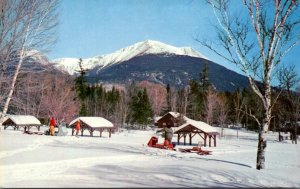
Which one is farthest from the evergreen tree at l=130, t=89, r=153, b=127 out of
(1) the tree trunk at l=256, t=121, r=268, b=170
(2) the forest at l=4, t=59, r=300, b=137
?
(1) the tree trunk at l=256, t=121, r=268, b=170

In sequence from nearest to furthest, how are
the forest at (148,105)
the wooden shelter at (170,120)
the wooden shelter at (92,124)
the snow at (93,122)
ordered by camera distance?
the wooden shelter at (92,124), the snow at (93,122), the forest at (148,105), the wooden shelter at (170,120)

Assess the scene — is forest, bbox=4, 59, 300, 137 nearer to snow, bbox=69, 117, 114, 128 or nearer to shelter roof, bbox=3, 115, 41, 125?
shelter roof, bbox=3, 115, 41, 125

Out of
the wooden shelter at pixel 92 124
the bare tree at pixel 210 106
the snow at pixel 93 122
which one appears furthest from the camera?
the bare tree at pixel 210 106

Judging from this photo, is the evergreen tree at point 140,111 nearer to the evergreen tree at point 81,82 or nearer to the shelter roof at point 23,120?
the evergreen tree at point 81,82

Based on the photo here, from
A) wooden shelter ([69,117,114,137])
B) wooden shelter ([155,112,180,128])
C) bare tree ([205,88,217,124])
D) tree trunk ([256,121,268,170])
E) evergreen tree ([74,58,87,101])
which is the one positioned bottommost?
tree trunk ([256,121,268,170])

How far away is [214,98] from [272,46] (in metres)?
56.7

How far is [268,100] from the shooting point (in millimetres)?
16281

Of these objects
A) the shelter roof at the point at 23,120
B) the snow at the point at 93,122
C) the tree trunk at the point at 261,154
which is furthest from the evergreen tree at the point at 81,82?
the tree trunk at the point at 261,154

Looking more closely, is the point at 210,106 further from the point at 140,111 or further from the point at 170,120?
the point at 140,111

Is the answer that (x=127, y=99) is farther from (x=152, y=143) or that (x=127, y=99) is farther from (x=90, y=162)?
(x=90, y=162)

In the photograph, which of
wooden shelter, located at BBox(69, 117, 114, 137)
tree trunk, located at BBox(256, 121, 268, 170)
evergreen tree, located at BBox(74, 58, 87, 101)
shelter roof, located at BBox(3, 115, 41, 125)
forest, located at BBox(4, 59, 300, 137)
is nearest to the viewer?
tree trunk, located at BBox(256, 121, 268, 170)

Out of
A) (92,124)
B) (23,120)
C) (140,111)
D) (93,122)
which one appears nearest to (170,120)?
(140,111)

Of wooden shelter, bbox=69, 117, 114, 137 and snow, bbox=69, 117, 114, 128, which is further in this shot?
snow, bbox=69, 117, 114, 128

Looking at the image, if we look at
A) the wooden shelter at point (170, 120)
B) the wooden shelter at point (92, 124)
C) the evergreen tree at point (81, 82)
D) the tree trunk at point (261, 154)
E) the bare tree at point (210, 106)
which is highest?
the evergreen tree at point (81, 82)
